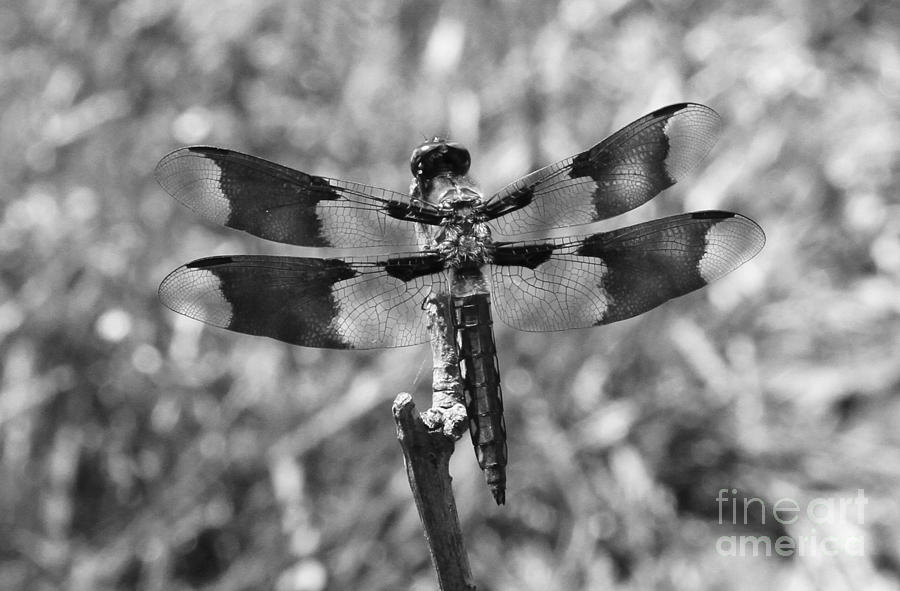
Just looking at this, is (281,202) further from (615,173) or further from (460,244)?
(615,173)

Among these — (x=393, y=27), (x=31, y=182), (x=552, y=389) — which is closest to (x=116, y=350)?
(x=31, y=182)

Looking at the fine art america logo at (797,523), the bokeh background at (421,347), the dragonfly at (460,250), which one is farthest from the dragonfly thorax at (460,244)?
the fine art america logo at (797,523)

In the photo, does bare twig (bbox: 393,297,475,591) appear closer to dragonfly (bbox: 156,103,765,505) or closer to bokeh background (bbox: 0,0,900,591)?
dragonfly (bbox: 156,103,765,505)

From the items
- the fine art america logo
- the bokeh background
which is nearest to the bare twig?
the bokeh background

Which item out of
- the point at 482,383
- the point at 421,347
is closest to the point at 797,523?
the point at 421,347

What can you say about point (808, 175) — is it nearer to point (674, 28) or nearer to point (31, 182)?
point (674, 28)
